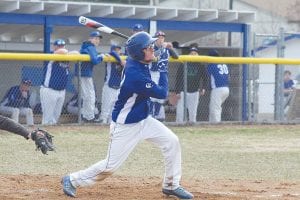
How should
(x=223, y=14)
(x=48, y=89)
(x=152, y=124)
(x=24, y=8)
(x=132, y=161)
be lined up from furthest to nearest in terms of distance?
(x=223, y=14) < (x=24, y=8) < (x=48, y=89) < (x=132, y=161) < (x=152, y=124)

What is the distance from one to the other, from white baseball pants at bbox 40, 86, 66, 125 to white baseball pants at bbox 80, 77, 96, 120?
0.41 meters

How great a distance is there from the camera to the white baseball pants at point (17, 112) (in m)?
14.4

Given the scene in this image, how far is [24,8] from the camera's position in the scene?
1705cm

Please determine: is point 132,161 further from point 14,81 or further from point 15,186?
point 14,81

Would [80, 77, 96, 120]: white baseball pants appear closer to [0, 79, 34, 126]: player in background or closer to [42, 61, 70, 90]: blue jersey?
[42, 61, 70, 90]: blue jersey

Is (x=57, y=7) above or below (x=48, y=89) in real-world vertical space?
above

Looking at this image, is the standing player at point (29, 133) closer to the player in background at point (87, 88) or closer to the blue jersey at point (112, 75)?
the player in background at point (87, 88)

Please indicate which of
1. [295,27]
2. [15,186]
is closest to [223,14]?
[15,186]

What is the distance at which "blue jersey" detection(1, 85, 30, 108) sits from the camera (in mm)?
14602

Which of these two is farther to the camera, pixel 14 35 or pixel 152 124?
pixel 14 35

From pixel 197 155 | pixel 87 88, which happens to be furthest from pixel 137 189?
pixel 87 88

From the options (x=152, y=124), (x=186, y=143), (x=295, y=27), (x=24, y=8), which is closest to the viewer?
(x=152, y=124)

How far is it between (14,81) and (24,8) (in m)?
2.48

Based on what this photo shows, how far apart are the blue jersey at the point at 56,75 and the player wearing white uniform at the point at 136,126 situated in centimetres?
698
